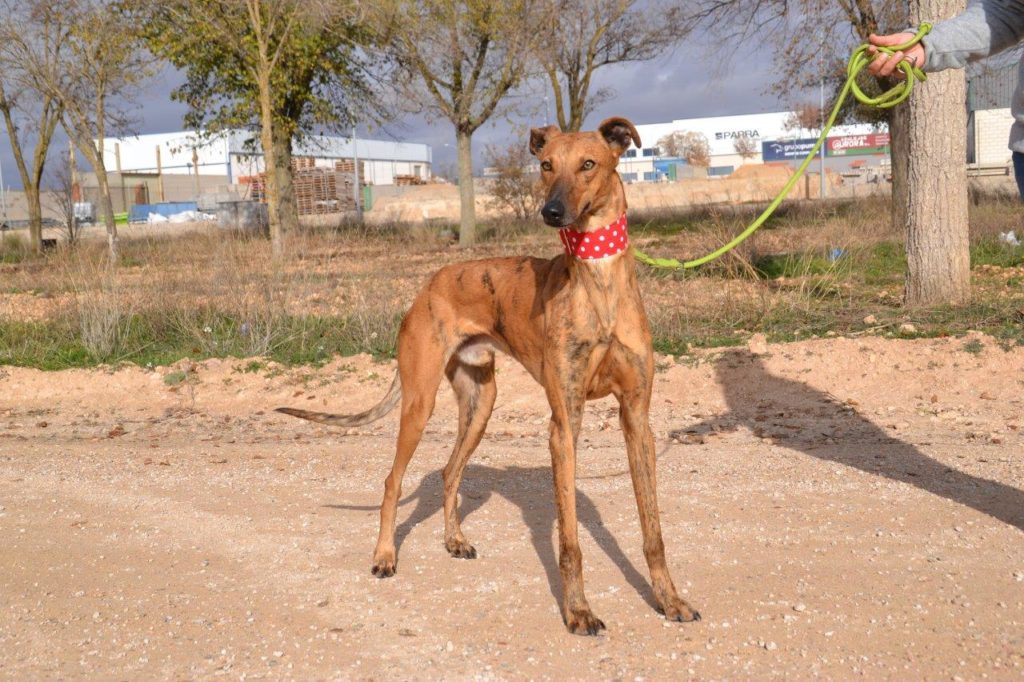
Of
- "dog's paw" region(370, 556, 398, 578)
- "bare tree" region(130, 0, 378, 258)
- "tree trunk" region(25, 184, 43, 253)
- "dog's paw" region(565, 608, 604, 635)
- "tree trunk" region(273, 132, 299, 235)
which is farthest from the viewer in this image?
"tree trunk" region(25, 184, 43, 253)

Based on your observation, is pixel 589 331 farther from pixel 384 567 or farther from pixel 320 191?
pixel 320 191

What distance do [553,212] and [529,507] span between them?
248cm

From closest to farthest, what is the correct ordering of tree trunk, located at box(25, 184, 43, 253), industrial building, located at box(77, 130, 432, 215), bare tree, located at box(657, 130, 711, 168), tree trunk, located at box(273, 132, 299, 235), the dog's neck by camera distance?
1. the dog's neck
2. tree trunk, located at box(273, 132, 299, 235)
3. tree trunk, located at box(25, 184, 43, 253)
4. industrial building, located at box(77, 130, 432, 215)
5. bare tree, located at box(657, 130, 711, 168)

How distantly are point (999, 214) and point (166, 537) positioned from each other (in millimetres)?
15301

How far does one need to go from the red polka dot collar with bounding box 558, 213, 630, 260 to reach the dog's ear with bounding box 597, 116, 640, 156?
0.40 metres

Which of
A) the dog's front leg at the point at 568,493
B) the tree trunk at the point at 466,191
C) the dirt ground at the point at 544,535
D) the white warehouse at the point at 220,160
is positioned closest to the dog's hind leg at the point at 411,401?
the dirt ground at the point at 544,535

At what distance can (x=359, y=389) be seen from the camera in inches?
360

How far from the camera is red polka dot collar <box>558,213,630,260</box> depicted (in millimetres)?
4000

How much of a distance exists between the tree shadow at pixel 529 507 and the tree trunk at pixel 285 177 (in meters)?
20.6

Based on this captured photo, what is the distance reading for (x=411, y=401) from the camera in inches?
189

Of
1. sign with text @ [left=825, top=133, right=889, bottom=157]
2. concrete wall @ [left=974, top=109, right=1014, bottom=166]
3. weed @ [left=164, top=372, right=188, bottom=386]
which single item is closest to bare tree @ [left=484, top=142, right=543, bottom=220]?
weed @ [left=164, top=372, right=188, bottom=386]

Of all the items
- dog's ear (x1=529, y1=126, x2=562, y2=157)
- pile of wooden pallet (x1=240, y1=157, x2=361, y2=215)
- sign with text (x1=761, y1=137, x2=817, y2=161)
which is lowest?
dog's ear (x1=529, y1=126, x2=562, y2=157)

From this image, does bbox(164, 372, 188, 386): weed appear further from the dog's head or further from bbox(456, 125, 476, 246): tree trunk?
bbox(456, 125, 476, 246): tree trunk

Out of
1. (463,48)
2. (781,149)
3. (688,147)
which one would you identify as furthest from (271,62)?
(781,149)
